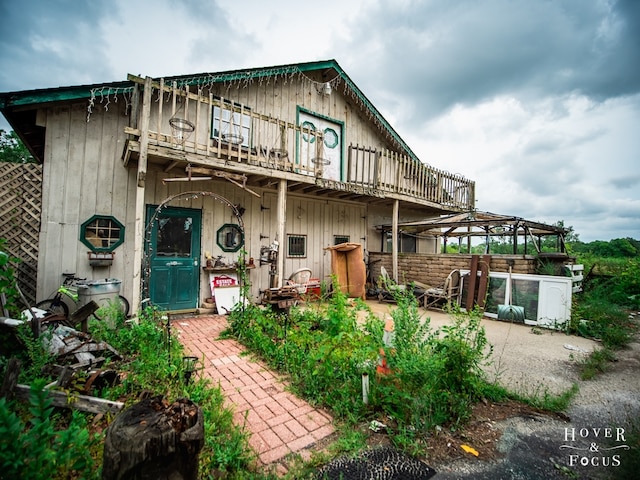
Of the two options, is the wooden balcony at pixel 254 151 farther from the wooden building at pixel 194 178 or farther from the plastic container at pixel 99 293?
the plastic container at pixel 99 293

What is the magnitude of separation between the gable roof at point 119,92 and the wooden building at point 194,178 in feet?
0.10

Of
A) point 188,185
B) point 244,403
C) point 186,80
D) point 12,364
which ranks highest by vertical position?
point 186,80

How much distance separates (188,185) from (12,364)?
536 cm

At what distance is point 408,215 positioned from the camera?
12.4m

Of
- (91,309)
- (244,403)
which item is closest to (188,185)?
(91,309)

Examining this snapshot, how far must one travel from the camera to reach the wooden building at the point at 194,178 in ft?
17.4

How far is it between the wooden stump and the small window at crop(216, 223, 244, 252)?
234 inches

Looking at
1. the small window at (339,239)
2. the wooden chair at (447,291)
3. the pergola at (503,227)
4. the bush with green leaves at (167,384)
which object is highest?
the pergola at (503,227)

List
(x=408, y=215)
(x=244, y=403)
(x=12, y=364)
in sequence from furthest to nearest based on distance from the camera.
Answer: (x=408, y=215) < (x=244, y=403) < (x=12, y=364)

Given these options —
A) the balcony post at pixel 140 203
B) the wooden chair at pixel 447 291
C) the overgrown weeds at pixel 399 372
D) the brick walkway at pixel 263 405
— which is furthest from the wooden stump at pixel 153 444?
the wooden chair at pixel 447 291

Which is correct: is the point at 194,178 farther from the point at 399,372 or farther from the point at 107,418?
the point at 399,372

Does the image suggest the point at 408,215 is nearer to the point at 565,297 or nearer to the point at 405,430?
the point at 565,297

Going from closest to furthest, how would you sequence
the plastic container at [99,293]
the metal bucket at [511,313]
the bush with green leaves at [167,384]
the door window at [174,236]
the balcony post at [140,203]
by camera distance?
the bush with green leaves at [167,384]
the plastic container at [99,293]
the balcony post at [140,203]
the metal bucket at [511,313]
the door window at [174,236]

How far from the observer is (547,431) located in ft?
8.26
